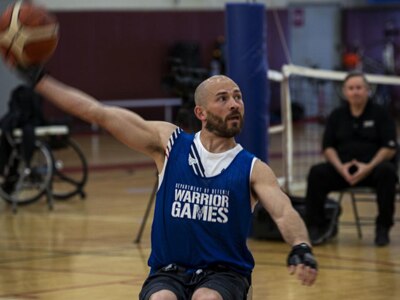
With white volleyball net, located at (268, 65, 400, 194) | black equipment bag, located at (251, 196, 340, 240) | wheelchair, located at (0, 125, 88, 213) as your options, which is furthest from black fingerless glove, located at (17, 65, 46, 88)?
white volleyball net, located at (268, 65, 400, 194)

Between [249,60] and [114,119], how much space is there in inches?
187

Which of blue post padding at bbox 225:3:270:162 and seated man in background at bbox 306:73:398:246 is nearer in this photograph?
seated man in background at bbox 306:73:398:246

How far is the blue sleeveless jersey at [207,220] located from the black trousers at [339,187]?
429 cm

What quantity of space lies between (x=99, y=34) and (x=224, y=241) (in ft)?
58.9

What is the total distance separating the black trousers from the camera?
32.1 feet

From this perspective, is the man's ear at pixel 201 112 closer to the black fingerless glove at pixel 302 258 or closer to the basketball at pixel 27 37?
the basketball at pixel 27 37

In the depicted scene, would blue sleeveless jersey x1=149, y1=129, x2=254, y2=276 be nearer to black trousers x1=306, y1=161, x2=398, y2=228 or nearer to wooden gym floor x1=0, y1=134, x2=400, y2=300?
wooden gym floor x1=0, y1=134, x2=400, y2=300

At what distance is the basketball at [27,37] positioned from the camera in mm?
5355

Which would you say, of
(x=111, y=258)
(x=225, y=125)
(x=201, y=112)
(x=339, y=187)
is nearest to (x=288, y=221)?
(x=225, y=125)

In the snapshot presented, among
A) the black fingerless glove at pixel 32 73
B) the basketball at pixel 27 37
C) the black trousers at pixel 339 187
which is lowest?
the black trousers at pixel 339 187

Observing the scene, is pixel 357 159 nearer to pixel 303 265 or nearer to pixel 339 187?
pixel 339 187

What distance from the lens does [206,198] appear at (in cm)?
561

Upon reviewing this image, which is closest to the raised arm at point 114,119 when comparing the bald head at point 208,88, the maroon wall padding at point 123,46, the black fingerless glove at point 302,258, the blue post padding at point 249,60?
the bald head at point 208,88

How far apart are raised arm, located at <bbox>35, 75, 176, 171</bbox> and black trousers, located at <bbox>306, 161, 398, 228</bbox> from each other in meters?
4.24
